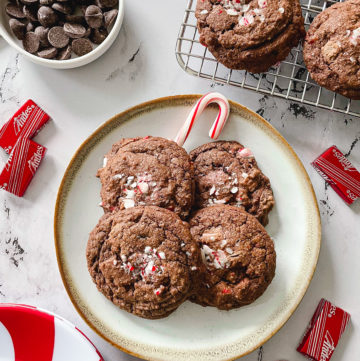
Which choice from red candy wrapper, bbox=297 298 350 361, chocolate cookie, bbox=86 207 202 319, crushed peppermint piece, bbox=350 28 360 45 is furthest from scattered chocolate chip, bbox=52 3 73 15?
red candy wrapper, bbox=297 298 350 361

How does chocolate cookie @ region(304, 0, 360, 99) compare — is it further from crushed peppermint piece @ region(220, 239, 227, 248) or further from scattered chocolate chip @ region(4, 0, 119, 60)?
scattered chocolate chip @ region(4, 0, 119, 60)

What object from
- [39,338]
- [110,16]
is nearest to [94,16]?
[110,16]

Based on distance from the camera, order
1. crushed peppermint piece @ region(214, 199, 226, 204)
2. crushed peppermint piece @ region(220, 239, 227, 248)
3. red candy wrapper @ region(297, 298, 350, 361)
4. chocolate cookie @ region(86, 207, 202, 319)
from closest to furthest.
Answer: chocolate cookie @ region(86, 207, 202, 319)
crushed peppermint piece @ region(220, 239, 227, 248)
crushed peppermint piece @ region(214, 199, 226, 204)
red candy wrapper @ region(297, 298, 350, 361)

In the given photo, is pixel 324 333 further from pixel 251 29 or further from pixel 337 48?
pixel 251 29

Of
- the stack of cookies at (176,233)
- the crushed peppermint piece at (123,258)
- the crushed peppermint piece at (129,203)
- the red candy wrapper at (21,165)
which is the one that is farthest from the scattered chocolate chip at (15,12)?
the crushed peppermint piece at (123,258)

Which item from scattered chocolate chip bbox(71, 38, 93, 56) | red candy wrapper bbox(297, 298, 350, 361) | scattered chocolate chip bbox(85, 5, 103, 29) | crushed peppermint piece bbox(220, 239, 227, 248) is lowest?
red candy wrapper bbox(297, 298, 350, 361)

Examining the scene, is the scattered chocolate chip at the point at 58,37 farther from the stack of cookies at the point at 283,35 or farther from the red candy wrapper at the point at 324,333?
the red candy wrapper at the point at 324,333
